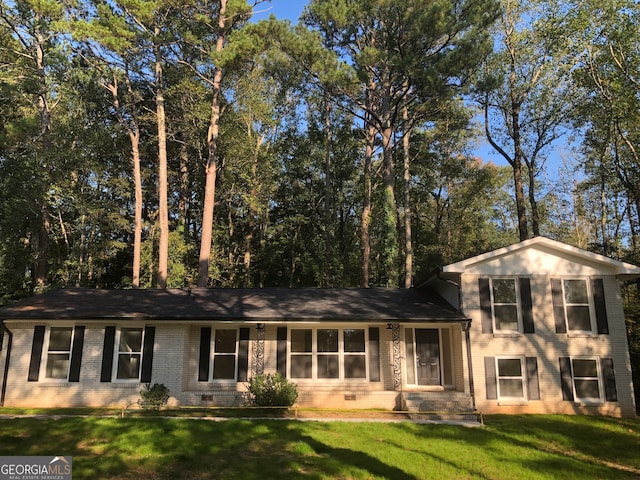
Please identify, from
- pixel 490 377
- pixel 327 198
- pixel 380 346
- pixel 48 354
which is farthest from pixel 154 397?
pixel 327 198

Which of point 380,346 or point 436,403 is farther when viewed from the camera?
point 380,346

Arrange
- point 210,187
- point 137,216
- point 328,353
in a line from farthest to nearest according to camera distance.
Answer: point 137,216 → point 210,187 → point 328,353

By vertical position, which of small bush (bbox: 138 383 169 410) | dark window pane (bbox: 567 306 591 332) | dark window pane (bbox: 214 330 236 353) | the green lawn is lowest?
the green lawn

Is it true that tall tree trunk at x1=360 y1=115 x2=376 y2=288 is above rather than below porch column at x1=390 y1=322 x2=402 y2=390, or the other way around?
above

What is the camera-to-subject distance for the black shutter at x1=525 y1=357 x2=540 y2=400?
512 inches

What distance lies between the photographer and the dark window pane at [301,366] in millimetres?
14063

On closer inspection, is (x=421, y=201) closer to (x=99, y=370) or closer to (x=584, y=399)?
(x=584, y=399)

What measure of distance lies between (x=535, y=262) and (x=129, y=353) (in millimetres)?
12301

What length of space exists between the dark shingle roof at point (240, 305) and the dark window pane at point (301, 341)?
0.79 meters

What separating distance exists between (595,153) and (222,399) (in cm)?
2556

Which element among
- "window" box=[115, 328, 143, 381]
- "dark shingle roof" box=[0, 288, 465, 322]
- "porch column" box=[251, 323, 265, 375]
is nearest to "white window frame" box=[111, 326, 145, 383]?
"window" box=[115, 328, 143, 381]

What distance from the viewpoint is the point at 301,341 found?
1435cm

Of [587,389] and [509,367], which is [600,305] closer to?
[587,389]

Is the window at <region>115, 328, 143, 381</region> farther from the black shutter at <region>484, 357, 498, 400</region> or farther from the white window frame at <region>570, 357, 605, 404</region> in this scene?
the white window frame at <region>570, 357, 605, 404</region>
